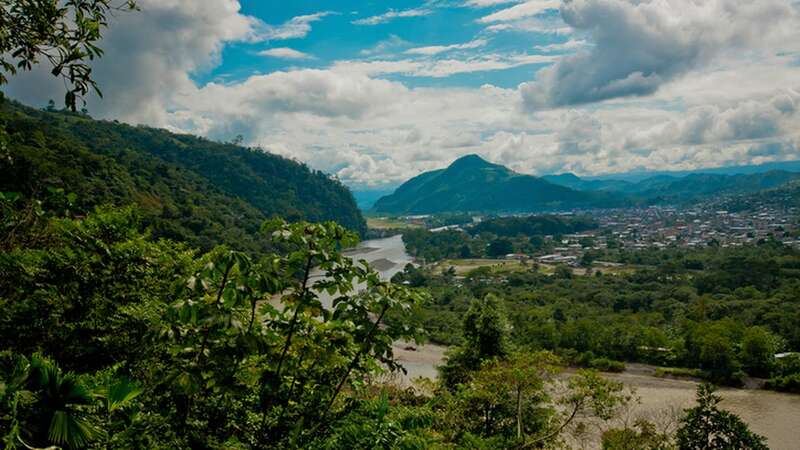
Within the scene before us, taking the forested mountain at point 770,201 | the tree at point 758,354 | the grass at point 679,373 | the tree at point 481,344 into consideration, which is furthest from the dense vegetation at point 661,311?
the forested mountain at point 770,201

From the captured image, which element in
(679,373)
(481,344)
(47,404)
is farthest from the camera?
(679,373)

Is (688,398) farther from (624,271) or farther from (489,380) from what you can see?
(624,271)

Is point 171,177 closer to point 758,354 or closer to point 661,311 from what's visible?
point 661,311

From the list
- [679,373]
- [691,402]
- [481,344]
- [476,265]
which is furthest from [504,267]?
[481,344]

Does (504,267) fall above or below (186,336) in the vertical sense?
below

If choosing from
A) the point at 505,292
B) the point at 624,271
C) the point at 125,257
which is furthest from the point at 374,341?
the point at 624,271

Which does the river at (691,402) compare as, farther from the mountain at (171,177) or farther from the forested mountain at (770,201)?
the forested mountain at (770,201)
